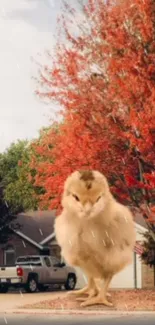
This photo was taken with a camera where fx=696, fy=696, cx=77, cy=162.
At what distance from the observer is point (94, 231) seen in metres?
3.17

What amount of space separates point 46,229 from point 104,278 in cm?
6762

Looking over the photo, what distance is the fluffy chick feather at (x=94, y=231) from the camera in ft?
10.4

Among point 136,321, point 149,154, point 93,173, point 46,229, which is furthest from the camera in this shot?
point 46,229

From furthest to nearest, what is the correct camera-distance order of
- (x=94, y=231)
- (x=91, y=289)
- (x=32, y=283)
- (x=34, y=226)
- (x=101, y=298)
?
(x=34, y=226)
(x=32, y=283)
(x=91, y=289)
(x=101, y=298)
(x=94, y=231)

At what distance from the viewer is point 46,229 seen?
232 feet

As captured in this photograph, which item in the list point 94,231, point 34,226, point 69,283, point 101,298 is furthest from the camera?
point 34,226

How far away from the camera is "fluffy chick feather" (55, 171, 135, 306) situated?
3.17m

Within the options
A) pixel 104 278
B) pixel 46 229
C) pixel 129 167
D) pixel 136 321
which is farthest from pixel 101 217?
pixel 46 229

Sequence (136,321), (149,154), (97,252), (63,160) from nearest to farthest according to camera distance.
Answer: (97,252) < (63,160) < (149,154) < (136,321)

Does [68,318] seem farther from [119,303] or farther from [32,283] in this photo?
[119,303]

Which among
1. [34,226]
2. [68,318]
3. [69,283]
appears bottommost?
[68,318]

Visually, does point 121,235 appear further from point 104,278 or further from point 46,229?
point 46,229

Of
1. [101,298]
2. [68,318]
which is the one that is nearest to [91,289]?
[101,298]

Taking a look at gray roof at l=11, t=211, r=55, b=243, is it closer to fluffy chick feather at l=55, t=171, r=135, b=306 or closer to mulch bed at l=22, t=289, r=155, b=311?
mulch bed at l=22, t=289, r=155, b=311
